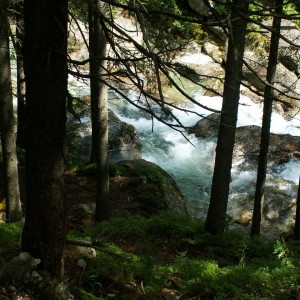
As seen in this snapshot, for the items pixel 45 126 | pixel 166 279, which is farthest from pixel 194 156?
pixel 45 126

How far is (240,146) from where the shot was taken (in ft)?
48.5

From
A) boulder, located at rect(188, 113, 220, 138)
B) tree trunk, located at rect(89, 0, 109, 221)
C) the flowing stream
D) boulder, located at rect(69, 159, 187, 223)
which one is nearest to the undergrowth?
tree trunk, located at rect(89, 0, 109, 221)

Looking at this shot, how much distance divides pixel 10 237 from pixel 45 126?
5.82 ft

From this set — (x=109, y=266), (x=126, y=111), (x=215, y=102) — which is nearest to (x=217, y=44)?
(x=215, y=102)

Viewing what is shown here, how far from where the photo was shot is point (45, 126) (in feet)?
9.16

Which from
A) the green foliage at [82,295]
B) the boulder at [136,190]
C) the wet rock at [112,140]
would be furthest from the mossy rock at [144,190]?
the green foliage at [82,295]

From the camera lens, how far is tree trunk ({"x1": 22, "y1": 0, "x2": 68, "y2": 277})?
2668mm

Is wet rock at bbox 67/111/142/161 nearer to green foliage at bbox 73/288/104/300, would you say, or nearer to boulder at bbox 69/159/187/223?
boulder at bbox 69/159/187/223

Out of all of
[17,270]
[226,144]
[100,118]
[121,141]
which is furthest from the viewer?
[121,141]

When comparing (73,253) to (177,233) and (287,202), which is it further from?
(287,202)

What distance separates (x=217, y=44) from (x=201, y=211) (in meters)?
11.0

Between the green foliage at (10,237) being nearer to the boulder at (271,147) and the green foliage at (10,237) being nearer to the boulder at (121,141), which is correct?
the boulder at (121,141)

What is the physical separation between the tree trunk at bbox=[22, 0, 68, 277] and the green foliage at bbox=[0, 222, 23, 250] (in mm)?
770

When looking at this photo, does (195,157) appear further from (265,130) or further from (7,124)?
(7,124)
